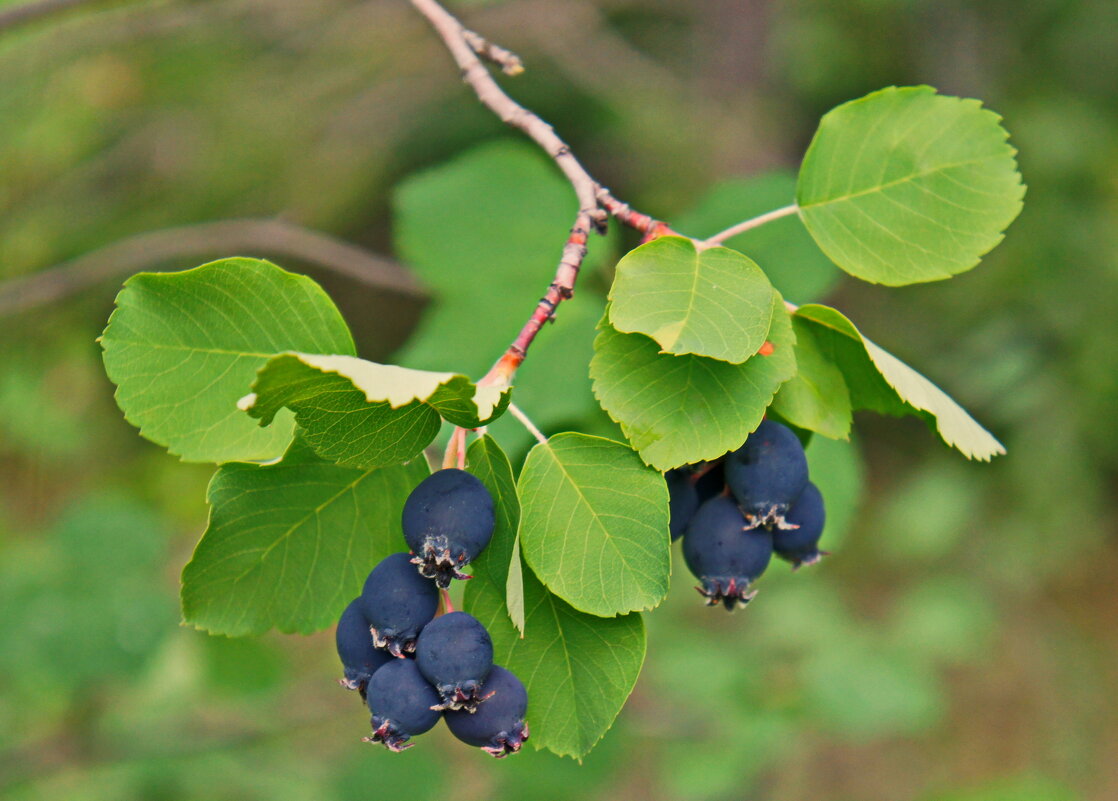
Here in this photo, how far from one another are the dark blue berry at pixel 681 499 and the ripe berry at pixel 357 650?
33 centimetres

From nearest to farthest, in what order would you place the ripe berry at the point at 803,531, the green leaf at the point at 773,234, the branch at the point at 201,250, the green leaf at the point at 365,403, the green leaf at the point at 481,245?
the green leaf at the point at 365,403, the ripe berry at the point at 803,531, the green leaf at the point at 773,234, the green leaf at the point at 481,245, the branch at the point at 201,250

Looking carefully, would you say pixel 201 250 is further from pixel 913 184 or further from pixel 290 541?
pixel 913 184

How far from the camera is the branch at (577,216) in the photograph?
2.97 feet

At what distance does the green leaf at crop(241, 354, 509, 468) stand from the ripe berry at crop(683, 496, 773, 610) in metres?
0.27

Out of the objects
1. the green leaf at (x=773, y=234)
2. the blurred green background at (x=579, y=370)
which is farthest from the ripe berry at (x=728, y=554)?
the green leaf at (x=773, y=234)

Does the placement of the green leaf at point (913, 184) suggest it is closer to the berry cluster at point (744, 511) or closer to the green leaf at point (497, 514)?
the berry cluster at point (744, 511)

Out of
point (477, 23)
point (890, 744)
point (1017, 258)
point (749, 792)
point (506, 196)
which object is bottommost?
point (890, 744)

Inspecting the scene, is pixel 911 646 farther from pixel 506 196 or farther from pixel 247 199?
pixel 247 199

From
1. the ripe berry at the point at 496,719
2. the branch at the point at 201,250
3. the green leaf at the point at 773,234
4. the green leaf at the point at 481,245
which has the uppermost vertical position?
the ripe berry at the point at 496,719

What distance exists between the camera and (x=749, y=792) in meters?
2.90

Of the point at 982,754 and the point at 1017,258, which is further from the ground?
the point at 1017,258

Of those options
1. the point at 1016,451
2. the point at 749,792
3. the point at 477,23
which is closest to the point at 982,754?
the point at 1016,451

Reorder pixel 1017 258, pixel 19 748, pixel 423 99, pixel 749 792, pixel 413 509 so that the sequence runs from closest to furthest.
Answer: pixel 413 509
pixel 19 748
pixel 749 792
pixel 1017 258
pixel 423 99

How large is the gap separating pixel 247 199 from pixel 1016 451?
150 inches
